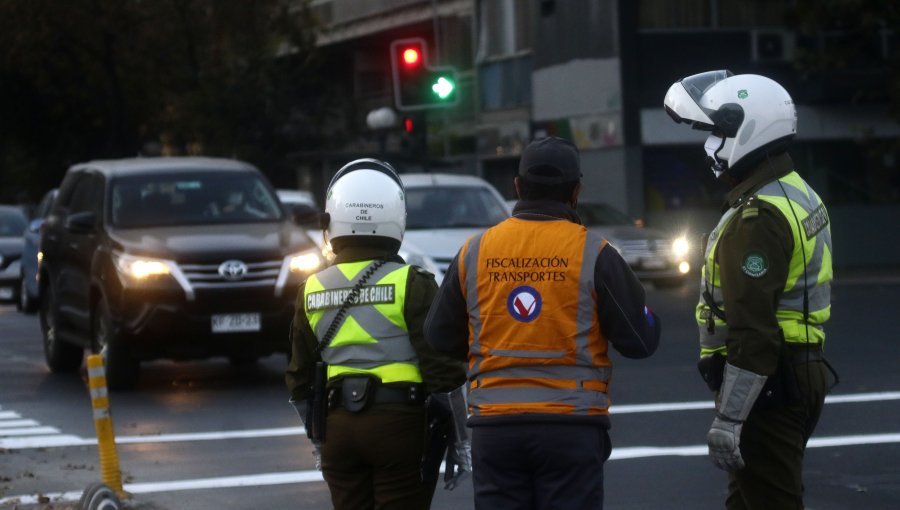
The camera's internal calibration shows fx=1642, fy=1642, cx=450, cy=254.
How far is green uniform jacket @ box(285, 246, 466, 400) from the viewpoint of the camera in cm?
546

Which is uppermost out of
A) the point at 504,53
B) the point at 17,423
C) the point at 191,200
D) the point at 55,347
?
the point at 504,53

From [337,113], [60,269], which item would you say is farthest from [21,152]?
[60,269]

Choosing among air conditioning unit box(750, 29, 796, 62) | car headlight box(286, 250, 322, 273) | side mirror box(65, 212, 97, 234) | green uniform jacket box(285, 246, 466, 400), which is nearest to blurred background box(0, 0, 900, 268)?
air conditioning unit box(750, 29, 796, 62)

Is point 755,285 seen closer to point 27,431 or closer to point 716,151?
point 716,151

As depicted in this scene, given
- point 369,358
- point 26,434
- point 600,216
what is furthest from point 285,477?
point 600,216

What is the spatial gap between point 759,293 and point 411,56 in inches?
667

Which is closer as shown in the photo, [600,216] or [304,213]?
[304,213]

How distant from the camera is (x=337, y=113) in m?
39.7

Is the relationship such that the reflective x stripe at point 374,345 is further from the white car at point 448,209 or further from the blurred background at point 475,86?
the blurred background at point 475,86

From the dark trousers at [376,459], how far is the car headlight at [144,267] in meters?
8.43

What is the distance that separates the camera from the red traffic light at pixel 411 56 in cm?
2189

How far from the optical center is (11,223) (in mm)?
27484

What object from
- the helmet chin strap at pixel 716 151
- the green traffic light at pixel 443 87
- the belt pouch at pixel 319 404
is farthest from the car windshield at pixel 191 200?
the helmet chin strap at pixel 716 151

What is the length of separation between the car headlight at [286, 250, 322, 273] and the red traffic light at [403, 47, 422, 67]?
8.22 metres
